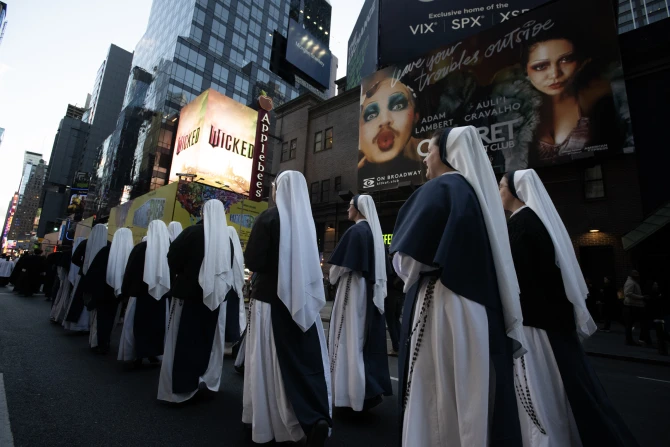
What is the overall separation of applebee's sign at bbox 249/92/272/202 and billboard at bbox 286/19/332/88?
16.5 m

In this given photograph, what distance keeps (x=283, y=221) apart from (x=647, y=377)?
651 cm

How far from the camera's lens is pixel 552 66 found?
531 inches

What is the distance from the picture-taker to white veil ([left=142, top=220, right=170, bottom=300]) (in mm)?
5027

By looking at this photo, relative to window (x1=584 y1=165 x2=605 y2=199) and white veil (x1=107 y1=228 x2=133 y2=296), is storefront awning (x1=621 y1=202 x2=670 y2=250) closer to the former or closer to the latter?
window (x1=584 y1=165 x2=605 y2=199)

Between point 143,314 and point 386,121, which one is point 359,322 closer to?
point 143,314

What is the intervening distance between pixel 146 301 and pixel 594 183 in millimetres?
15726

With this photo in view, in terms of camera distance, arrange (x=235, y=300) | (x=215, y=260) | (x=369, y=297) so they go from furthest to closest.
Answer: (x=235, y=300)
(x=215, y=260)
(x=369, y=297)

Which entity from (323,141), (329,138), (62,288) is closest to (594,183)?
(329,138)

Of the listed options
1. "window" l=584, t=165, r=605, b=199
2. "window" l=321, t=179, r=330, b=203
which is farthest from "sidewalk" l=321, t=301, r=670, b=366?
"window" l=321, t=179, r=330, b=203

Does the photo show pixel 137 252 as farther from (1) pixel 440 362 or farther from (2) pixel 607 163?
(2) pixel 607 163

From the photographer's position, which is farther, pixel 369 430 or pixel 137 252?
pixel 137 252

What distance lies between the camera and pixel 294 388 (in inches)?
103

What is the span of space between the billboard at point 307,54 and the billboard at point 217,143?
16.2m

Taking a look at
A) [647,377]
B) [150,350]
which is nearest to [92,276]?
[150,350]
